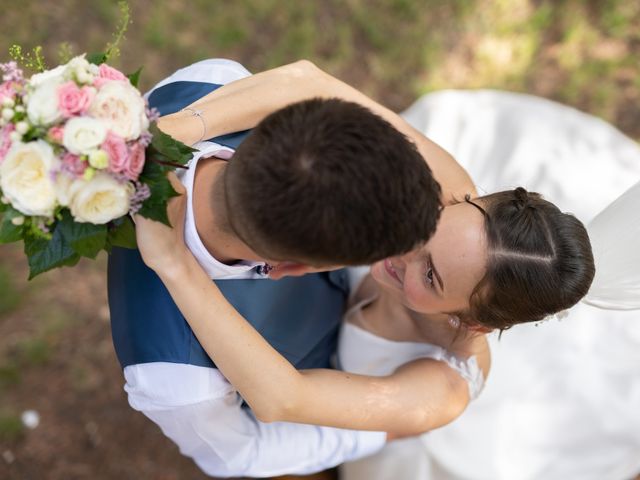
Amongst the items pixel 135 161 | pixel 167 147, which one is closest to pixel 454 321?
pixel 167 147

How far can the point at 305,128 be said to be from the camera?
5.27 ft

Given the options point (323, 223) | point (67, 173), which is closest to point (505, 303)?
point (323, 223)

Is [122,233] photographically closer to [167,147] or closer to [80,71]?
[167,147]

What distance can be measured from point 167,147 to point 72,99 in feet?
1.01

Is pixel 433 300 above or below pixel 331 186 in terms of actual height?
below

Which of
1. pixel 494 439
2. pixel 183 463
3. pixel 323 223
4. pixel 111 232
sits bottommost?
pixel 183 463

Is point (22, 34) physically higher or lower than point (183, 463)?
higher

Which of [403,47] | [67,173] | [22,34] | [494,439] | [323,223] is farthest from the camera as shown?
[403,47]

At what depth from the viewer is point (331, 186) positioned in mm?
1548

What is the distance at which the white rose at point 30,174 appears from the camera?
1.43 m

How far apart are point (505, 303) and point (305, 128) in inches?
43.9

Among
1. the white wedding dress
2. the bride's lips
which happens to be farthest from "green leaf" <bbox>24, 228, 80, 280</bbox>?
the white wedding dress

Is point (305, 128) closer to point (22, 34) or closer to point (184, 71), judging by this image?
point (184, 71)

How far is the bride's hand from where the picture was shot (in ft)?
5.74
